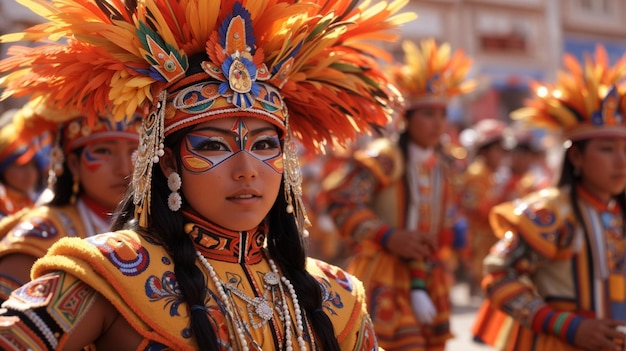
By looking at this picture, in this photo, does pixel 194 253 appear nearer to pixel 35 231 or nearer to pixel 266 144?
pixel 266 144

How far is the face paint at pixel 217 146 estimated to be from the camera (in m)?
2.57

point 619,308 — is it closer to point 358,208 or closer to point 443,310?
point 443,310

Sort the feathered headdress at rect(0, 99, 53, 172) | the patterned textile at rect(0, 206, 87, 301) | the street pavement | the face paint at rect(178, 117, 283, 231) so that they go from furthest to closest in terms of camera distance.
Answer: the street pavement, the feathered headdress at rect(0, 99, 53, 172), the patterned textile at rect(0, 206, 87, 301), the face paint at rect(178, 117, 283, 231)

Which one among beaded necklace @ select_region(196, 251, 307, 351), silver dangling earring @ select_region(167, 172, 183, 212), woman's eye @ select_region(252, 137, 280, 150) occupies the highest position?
woman's eye @ select_region(252, 137, 280, 150)

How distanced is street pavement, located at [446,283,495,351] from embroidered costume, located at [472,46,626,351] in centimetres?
159

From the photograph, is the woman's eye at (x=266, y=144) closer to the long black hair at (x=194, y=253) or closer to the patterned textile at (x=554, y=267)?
the long black hair at (x=194, y=253)

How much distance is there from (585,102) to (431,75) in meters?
1.38

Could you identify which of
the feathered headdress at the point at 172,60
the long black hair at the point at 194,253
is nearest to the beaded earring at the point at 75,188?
the feathered headdress at the point at 172,60

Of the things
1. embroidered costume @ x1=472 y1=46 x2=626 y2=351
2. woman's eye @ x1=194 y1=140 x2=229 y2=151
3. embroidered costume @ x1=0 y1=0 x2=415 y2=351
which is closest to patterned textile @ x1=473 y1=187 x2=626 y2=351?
embroidered costume @ x1=472 y1=46 x2=626 y2=351

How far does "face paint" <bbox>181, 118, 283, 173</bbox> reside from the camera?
2574mm

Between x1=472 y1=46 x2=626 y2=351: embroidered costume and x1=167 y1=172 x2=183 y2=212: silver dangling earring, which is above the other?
x1=167 y1=172 x2=183 y2=212: silver dangling earring

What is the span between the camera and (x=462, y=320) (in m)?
9.28

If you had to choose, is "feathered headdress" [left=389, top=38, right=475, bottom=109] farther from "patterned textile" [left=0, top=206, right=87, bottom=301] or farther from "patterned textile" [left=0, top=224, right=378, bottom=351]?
"patterned textile" [left=0, top=224, right=378, bottom=351]

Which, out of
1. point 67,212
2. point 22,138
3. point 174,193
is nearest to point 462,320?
point 22,138
